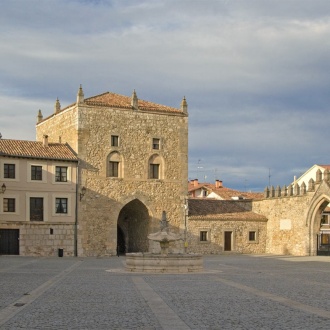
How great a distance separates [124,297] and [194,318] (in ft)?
13.7

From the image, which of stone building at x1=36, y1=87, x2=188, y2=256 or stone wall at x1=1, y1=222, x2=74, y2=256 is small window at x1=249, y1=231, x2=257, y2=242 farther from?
stone wall at x1=1, y1=222, x2=74, y2=256

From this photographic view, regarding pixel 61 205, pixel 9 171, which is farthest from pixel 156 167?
pixel 9 171

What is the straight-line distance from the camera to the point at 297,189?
48.4 m

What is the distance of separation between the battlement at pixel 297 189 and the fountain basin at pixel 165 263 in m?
21.2

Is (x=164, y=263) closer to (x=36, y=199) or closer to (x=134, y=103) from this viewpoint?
(x=36, y=199)

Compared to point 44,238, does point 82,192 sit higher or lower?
higher

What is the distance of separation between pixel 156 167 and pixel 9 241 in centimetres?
1230

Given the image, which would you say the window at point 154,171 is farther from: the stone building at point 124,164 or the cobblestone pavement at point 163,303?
the cobblestone pavement at point 163,303

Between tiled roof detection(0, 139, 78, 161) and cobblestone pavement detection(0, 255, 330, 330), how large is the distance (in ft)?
70.9

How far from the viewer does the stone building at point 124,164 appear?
151 ft

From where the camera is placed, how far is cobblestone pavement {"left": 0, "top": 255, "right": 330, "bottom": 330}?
37.7 ft

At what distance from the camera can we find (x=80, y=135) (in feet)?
151

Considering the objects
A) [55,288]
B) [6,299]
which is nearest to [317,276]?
[55,288]

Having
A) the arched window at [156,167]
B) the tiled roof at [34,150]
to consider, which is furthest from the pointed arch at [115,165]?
the tiled roof at [34,150]
